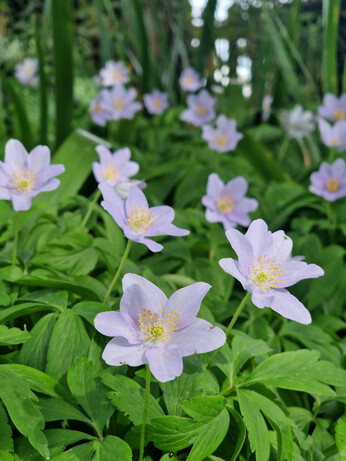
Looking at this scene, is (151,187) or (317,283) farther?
(151,187)

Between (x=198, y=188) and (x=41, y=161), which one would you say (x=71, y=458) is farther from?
(x=198, y=188)

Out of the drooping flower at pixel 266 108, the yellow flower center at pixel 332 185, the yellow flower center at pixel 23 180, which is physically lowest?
the drooping flower at pixel 266 108

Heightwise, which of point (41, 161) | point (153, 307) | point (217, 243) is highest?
point (41, 161)

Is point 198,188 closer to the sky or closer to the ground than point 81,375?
closer to the ground

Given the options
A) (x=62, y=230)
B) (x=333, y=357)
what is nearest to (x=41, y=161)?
(x=62, y=230)

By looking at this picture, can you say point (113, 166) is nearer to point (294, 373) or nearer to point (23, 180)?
point (23, 180)

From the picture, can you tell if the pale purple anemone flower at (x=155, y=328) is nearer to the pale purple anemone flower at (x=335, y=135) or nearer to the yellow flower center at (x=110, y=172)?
the yellow flower center at (x=110, y=172)

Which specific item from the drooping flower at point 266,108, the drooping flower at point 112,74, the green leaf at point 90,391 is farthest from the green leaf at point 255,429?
the drooping flower at point 266,108
